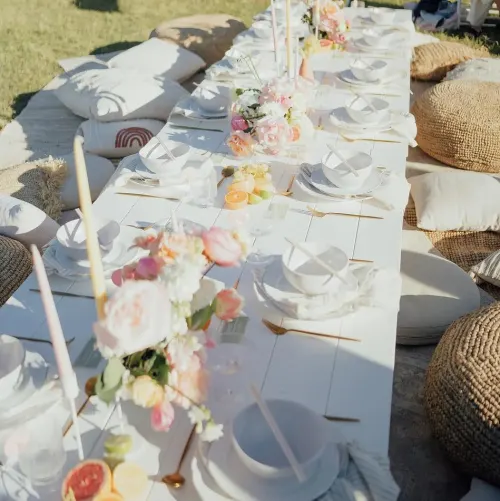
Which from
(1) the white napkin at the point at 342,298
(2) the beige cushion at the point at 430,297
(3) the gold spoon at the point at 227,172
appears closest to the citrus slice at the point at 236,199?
(3) the gold spoon at the point at 227,172

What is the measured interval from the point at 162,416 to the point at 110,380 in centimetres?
13

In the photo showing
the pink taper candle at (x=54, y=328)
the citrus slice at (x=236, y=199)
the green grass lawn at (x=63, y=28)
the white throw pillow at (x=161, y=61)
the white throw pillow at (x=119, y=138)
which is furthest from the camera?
the green grass lawn at (x=63, y=28)

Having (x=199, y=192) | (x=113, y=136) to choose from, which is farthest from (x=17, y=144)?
(x=199, y=192)

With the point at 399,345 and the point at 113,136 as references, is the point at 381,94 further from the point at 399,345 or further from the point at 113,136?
the point at 113,136

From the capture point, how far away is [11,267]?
2229 millimetres

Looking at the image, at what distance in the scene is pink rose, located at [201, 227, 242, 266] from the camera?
133 cm

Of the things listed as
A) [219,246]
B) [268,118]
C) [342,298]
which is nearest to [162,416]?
[219,246]

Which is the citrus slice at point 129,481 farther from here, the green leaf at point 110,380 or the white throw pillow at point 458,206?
the white throw pillow at point 458,206

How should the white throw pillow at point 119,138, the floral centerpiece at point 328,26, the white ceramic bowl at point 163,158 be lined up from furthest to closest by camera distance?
the white throw pillow at point 119,138
the floral centerpiece at point 328,26
the white ceramic bowl at point 163,158

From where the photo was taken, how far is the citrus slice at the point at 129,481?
1213mm

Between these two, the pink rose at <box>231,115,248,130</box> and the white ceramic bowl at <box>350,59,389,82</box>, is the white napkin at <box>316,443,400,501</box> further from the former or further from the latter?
the white ceramic bowl at <box>350,59,389,82</box>

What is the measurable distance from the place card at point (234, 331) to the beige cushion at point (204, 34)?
4.10 m

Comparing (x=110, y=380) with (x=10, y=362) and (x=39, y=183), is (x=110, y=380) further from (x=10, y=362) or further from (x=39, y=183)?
(x=39, y=183)

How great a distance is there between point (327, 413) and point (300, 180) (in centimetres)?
106
